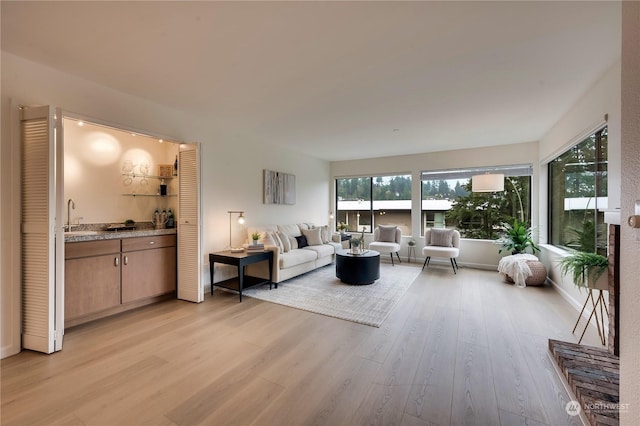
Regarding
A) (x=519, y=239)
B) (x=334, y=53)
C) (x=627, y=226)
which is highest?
(x=334, y=53)

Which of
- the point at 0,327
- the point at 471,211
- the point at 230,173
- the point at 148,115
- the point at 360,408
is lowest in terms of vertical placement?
the point at 360,408

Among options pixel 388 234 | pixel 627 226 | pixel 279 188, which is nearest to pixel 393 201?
pixel 388 234

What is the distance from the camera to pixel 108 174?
3666mm

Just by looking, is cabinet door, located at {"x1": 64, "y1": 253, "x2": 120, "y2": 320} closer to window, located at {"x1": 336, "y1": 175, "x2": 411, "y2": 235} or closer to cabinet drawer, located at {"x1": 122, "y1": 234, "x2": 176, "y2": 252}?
cabinet drawer, located at {"x1": 122, "y1": 234, "x2": 176, "y2": 252}

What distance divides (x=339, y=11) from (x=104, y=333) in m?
3.58

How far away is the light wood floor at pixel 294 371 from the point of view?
167 cm

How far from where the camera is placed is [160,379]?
6.52ft

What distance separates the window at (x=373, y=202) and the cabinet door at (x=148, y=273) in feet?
14.8

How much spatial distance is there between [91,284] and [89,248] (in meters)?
0.39

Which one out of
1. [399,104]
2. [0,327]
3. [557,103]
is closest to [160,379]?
[0,327]

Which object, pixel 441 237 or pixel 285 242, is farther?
pixel 441 237

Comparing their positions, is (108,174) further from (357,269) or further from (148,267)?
(357,269)

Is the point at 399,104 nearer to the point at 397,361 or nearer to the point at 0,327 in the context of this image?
the point at 397,361

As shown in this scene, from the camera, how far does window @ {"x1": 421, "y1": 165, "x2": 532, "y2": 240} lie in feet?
17.9
